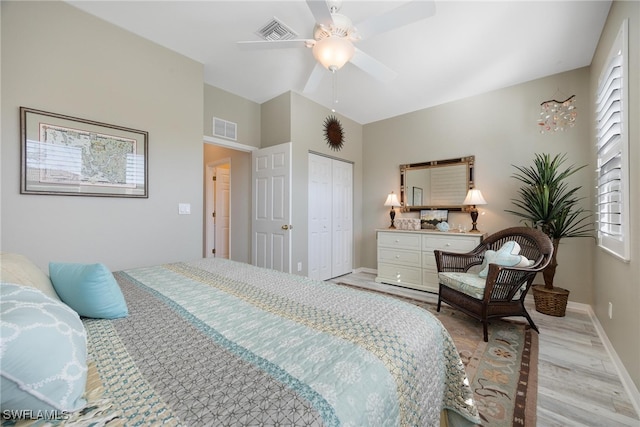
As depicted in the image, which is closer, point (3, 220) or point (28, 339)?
point (28, 339)

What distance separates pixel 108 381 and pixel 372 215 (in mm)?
4210

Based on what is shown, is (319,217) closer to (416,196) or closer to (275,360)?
(416,196)

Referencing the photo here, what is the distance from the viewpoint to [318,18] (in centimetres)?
170

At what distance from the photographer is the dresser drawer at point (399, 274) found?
355 cm

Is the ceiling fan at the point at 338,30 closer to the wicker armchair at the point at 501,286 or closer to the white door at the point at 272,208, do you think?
the white door at the point at 272,208

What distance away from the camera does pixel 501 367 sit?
177 cm

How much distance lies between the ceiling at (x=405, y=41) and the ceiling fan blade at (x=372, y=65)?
30cm

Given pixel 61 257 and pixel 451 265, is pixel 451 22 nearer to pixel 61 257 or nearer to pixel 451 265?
pixel 451 265

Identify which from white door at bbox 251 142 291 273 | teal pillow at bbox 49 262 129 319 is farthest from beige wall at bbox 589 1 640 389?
white door at bbox 251 142 291 273

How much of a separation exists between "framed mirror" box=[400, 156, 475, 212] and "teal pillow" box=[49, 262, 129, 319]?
380 centimetres

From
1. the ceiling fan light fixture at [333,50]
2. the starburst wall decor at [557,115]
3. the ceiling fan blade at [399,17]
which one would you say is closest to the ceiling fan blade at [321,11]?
the ceiling fan light fixture at [333,50]

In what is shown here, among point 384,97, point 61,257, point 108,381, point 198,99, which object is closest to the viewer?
point 108,381

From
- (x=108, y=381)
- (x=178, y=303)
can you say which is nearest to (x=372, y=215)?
(x=178, y=303)

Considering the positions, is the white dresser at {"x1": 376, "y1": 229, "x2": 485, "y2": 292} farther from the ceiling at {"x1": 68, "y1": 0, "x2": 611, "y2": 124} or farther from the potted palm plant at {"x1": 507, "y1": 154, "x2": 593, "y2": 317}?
the ceiling at {"x1": 68, "y1": 0, "x2": 611, "y2": 124}
